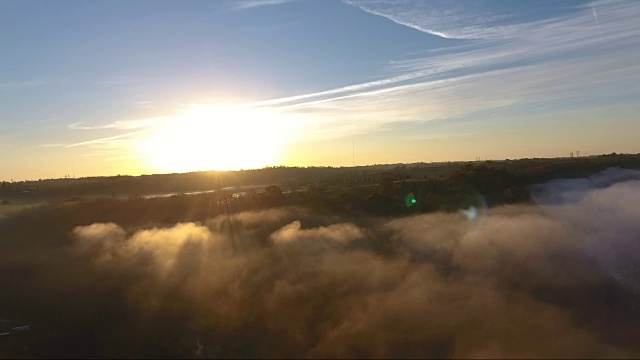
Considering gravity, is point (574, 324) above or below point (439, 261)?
below

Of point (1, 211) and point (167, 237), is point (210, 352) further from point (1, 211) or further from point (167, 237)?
point (1, 211)

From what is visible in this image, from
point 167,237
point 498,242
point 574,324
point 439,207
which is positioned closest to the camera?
point 574,324

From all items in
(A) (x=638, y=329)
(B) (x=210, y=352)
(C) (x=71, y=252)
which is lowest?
(A) (x=638, y=329)

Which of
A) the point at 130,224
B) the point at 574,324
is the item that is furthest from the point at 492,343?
the point at 130,224

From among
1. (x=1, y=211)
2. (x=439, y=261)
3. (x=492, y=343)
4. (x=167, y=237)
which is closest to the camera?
(x=492, y=343)

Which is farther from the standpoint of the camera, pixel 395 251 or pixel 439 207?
pixel 439 207

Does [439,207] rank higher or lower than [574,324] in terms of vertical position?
higher

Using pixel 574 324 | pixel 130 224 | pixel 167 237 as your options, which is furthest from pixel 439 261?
pixel 130 224

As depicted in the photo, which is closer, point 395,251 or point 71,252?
point 395,251

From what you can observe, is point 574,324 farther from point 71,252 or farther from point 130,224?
point 130,224

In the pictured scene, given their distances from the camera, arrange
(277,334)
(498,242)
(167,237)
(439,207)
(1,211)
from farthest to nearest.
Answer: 1. (1,211)
2. (439,207)
3. (167,237)
4. (498,242)
5. (277,334)
